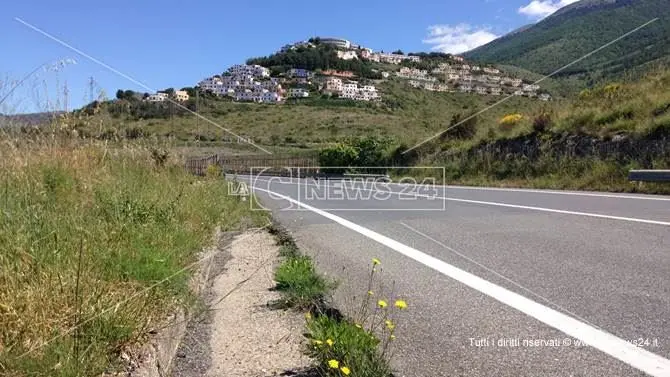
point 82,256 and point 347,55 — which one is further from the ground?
point 347,55

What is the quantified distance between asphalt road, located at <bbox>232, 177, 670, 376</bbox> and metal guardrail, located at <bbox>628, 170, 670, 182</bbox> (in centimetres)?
247

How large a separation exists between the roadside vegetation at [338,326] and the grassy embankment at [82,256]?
961 millimetres

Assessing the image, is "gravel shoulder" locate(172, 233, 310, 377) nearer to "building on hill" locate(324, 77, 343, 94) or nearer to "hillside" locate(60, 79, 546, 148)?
"hillside" locate(60, 79, 546, 148)

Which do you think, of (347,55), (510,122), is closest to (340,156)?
(510,122)

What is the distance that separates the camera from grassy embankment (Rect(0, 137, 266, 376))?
3047 mm

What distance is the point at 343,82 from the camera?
395 feet

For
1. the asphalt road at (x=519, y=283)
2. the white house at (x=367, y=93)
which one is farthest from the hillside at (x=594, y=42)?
the asphalt road at (x=519, y=283)

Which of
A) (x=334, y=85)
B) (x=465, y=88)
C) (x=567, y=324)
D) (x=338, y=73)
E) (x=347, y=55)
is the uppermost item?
(x=347, y=55)

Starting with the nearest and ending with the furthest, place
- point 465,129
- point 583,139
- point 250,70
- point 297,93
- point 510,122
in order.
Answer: point 583,139
point 510,122
point 465,129
point 297,93
point 250,70

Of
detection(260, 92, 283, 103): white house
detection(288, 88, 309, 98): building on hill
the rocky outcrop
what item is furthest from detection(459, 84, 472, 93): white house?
the rocky outcrop

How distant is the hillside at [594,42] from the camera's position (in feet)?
243

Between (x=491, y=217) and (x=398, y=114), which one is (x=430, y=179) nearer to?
(x=491, y=217)

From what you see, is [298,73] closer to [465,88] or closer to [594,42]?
[465,88]

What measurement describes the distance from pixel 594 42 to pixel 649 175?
102 meters
